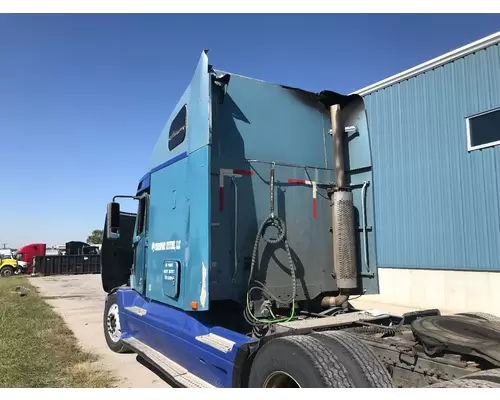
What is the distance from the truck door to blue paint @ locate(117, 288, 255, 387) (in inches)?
8.2

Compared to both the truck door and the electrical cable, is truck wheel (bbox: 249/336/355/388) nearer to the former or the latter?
the electrical cable

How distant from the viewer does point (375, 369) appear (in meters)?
2.71

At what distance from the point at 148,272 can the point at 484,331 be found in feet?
13.2

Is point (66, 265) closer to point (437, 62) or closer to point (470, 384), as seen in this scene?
point (437, 62)

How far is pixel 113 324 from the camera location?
725 cm

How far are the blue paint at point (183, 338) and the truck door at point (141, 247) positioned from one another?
209 mm

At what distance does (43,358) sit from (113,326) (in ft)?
3.87

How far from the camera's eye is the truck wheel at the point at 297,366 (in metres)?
2.65

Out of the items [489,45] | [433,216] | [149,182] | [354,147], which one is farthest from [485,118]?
[149,182]

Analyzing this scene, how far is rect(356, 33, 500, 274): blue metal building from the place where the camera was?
959 cm

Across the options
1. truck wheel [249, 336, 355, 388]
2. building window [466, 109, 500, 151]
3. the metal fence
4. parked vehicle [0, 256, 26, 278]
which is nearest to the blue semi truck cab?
truck wheel [249, 336, 355, 388]

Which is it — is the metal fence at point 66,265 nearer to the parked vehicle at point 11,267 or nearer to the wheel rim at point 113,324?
the parked vehicle at point 11,267

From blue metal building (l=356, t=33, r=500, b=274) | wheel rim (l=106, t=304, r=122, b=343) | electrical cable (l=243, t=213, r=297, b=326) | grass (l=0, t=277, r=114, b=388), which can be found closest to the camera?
electrical cable (l=243, t=213, r=297, b=326)

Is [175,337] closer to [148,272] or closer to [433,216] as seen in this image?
[148,272]
